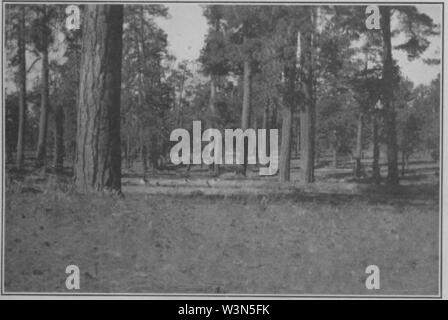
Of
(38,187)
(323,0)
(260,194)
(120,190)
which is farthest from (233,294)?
(323,0)

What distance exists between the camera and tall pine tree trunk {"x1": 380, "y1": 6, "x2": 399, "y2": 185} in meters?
6.66

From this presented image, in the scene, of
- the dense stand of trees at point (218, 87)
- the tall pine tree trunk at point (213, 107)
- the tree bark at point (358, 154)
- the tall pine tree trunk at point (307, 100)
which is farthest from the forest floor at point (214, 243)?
the tall pine tree trunk at point (307, 100)

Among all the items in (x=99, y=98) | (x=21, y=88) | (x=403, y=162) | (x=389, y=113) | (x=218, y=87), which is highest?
(x=218, y=87)

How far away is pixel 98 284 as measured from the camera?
593 centimetres

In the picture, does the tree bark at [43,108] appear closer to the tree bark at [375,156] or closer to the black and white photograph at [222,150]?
the black and white photograph at [222,150]

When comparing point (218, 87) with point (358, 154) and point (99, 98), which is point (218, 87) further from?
point (358, 154)

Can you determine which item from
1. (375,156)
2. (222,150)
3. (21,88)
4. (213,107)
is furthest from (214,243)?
(21,88)

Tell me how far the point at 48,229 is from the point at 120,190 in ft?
3.20

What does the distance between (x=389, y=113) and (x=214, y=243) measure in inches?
114

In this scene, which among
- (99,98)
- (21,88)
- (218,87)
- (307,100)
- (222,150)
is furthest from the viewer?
(218,87)

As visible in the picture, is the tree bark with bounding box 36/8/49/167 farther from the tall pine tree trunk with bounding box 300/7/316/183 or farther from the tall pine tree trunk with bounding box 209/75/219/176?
the tall pine tree trunk with bounding box 300/7/316/183

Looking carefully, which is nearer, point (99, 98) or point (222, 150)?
point (99, 98)

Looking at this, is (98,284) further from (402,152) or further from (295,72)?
(402,152)

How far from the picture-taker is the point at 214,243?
20.1 ft
